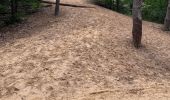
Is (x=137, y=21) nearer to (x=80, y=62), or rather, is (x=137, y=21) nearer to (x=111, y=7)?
(x=80, y=62)

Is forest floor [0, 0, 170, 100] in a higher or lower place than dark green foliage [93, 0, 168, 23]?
lower

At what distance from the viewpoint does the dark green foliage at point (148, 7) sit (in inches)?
708

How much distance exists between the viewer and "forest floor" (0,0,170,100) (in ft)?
27.9

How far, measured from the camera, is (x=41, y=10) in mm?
15867

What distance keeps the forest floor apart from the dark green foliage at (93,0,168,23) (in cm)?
447

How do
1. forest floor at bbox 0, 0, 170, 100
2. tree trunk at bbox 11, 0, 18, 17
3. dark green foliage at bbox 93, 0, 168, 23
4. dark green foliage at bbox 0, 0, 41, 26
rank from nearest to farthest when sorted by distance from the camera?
forest floor at bbox 0, 0, 170, 100 → tree trunk at bbox 11, 0, 18, 17 → dark green foliage at bbox 0, 0, 41, 26 → dark green foliage at bbox 93, 0, 168, 23

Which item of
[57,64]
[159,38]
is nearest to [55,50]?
[57,64]

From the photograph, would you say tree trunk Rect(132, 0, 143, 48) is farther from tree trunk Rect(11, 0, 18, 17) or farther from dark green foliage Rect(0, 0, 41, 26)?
tree trunk Rect(11, 0, 18, 17)

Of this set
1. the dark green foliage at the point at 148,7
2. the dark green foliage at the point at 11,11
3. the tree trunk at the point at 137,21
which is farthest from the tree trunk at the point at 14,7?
the dark green foliage at the point at 148,7

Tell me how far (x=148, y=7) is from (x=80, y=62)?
950 cm

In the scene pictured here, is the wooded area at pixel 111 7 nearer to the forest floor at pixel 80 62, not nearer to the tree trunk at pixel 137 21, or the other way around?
the tree trunk at pixel 137 21

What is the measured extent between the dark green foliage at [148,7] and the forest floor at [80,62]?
4466 millimetres

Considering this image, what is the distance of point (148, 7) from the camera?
59.8 ft

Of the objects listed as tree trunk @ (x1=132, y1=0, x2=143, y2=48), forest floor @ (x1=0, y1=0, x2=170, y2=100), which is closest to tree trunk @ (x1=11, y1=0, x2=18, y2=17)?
forest floor @ (x1=0, y1=0, x2=170, y2=100)
